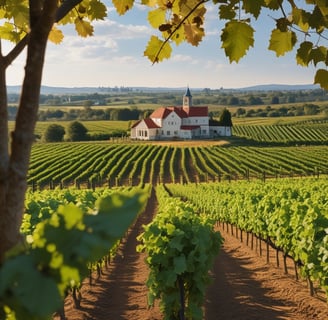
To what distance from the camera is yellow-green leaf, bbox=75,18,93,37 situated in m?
2.33

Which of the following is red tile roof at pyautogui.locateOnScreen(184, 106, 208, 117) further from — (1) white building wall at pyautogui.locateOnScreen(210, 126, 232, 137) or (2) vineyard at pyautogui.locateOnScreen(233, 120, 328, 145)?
(2) vineyard at pyautogui.locateOnScreen(233, 120, 328, 145)

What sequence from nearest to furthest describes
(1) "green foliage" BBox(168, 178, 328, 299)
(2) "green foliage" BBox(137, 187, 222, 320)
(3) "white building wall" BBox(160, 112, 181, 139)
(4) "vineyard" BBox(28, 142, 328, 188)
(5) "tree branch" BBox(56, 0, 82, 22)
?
(5) "tree branch" BBox(56, 0, 82, 22) < (2) "green foliage" BBox(137, 187, 222, 320) < (1) "green foliage" BBox(168, 178, 328, 299) < (4) "vineyard" BBox(28, 142, 328, 188) < (3) "white building wall" BBox(160, 112, 181, 139)

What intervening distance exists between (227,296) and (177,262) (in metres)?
4.25

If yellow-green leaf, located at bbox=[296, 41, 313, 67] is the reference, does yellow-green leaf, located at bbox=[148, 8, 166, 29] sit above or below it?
above

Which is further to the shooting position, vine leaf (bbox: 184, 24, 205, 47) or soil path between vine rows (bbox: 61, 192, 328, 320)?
soil path between vine rows (bbox: 61, 192, 328, 320)

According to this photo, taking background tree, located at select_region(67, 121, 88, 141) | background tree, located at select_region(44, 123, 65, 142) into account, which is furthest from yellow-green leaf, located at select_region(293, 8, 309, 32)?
background tree, located at select_region(44, 123, 65, 142)

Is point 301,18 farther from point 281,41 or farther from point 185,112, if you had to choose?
point 185,112

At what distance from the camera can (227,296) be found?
1049 cm

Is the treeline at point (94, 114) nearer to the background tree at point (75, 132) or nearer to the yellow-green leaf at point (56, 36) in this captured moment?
the background tree at point (75, 132)

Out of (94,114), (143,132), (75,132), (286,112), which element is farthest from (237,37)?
(286,112)

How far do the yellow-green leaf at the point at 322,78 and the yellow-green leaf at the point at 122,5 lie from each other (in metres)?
0.98

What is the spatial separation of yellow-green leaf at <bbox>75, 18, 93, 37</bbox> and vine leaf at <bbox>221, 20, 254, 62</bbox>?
1060 mm

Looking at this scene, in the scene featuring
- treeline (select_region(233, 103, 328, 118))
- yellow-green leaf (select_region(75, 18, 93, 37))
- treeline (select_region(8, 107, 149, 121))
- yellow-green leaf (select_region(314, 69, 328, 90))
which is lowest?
yellow-green leaf (select_region(314, 69, 328, 90))

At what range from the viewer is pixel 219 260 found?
48.4 ft
